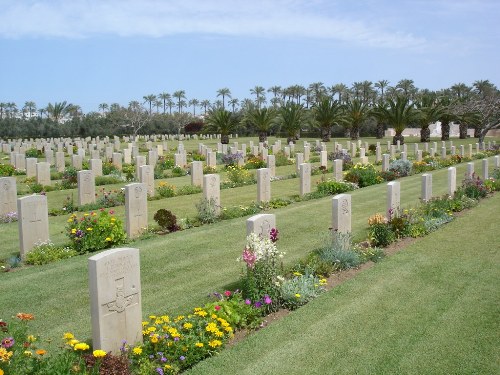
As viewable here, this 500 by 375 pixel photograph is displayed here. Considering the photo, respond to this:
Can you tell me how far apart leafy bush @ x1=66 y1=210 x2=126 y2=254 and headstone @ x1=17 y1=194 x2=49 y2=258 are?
571 mm

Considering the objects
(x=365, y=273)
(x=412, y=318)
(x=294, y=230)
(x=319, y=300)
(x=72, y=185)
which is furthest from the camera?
(x=72, y=185)

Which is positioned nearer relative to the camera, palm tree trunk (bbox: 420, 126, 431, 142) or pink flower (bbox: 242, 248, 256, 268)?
pink flower (bbox: 242, 248, 256, 268)

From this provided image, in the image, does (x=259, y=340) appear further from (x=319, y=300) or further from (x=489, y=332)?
(x=489, y=332)

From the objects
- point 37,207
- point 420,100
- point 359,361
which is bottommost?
point 359,361

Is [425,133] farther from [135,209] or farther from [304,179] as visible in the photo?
[135,209]

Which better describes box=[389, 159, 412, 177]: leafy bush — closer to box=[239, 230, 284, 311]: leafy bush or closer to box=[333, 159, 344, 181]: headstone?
box=[333, 159, 344, 181]: headstone

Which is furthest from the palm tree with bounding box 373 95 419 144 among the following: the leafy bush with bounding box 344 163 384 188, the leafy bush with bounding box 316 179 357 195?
the leafy bush with bounding box 316 179 357 195

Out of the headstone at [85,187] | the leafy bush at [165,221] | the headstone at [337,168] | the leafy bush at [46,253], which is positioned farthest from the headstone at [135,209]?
the headstone at [337,168]

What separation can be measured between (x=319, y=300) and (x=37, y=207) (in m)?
6.22

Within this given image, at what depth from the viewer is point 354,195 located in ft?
61.5

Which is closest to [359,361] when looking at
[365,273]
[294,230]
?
[365,273]

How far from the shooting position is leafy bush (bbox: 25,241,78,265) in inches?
412

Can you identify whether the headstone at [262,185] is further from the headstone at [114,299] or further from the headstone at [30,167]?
the headstone at [30,167]

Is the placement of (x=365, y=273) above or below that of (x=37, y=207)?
below
